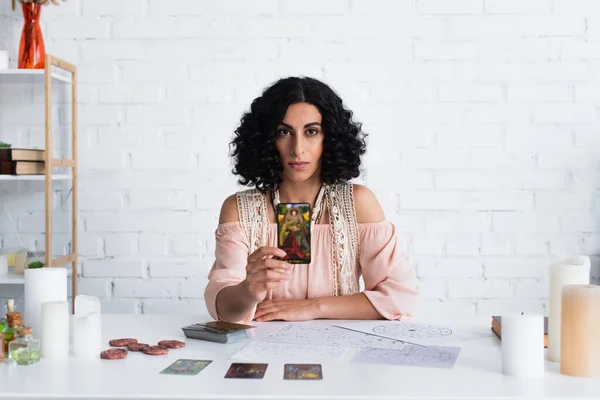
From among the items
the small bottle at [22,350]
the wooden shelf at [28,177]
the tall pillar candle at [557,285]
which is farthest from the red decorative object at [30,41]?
the tall pillar candle at [557,285]

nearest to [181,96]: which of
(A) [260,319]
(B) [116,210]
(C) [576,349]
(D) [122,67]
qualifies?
(D) [122,67]

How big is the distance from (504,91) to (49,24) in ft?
6.50

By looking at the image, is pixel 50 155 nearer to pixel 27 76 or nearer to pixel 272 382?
pixel 27 76

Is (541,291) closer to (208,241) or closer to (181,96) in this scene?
(208,241)

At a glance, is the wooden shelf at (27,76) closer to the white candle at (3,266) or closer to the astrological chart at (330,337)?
the white candle at (3,266)

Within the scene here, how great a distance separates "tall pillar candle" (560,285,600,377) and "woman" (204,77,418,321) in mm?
687

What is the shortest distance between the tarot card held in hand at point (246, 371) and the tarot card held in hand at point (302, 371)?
5 centimetres

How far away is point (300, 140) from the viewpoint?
7.68ft

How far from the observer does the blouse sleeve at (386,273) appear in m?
2.09

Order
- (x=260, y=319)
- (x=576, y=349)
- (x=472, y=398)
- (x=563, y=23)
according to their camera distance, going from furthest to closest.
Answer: (x=563, y=23)
(x=260, y=319)
(x=576, y=349)
(x=472, y=398)

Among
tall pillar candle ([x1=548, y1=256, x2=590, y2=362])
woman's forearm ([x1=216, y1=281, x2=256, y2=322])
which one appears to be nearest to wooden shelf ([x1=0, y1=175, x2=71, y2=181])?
woman's forearm ([x1=216, y1=281, x2=256, y2=322])

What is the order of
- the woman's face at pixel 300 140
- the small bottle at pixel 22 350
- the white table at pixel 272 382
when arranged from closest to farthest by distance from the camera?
the white table at pixel 272 382
the small bottle at pixel 22 350
the woman's face at pixel 300 140

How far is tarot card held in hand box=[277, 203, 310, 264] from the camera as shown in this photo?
1765 millimetres

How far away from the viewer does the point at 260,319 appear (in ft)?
6.68
